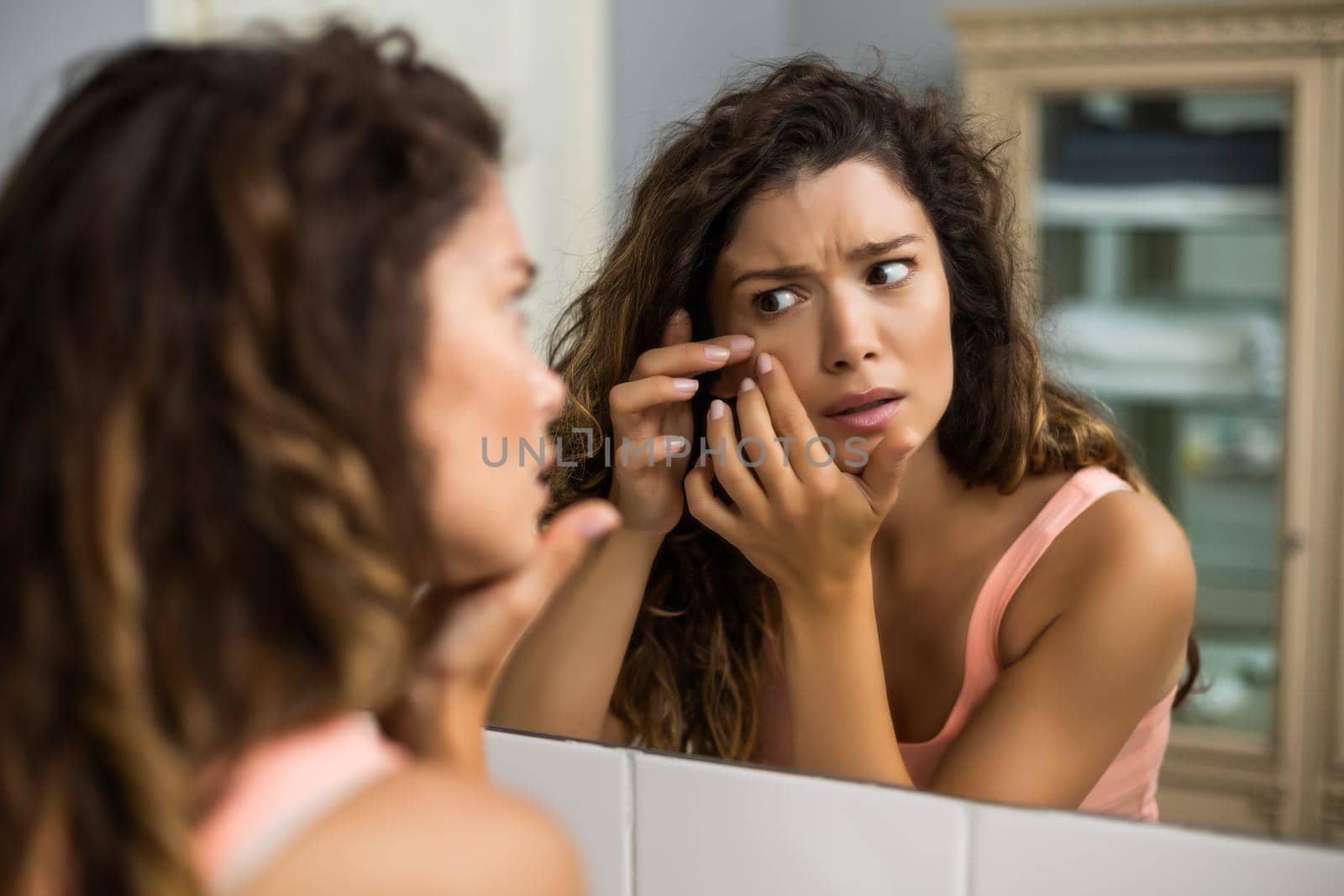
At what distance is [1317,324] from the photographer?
19.5 inches

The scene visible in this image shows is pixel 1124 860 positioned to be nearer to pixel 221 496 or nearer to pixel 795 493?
pixel 795 493

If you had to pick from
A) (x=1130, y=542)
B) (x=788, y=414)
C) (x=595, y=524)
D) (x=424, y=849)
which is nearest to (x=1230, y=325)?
(x=1130, y=542)

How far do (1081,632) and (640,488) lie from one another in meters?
0.20

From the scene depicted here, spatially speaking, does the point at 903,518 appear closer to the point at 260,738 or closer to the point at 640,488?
the point at 640,488

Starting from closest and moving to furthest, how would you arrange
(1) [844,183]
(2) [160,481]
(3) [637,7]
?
(2) [160,481]
(1) [844,183]
(3) [637,7]

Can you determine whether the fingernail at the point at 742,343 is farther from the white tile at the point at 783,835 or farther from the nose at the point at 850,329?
the white tile at the point at 783,835

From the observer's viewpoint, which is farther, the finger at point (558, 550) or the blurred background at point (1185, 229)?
the blurred background at point (1185, 229)

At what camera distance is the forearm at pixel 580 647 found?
0.51 m

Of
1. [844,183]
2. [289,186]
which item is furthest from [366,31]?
[844,183]

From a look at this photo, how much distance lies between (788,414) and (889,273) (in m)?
0.07

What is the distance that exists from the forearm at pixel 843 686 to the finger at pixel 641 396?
101mm

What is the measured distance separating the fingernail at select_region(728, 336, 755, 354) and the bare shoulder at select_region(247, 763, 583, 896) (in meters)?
0.24

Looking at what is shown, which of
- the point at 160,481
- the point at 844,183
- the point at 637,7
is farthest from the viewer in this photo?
the point at 637,7

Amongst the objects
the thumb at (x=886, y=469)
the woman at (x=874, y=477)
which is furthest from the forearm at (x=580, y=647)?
the thumb at (x=886, y=469)
